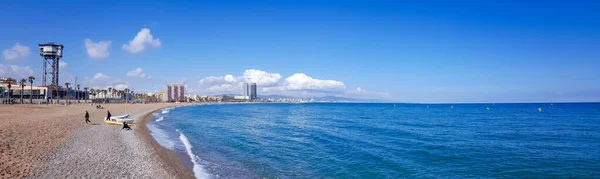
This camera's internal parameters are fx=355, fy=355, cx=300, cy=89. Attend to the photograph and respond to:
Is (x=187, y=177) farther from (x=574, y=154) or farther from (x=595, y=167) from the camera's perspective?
(x=574, y=154)

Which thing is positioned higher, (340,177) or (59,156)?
(59,156)

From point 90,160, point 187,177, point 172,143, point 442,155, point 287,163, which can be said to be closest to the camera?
point 187,177

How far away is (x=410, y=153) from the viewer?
75.0ft

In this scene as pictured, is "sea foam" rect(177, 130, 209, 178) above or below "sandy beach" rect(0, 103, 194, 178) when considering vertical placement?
below

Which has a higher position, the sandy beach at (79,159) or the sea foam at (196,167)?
the sandy beach at (79,159)

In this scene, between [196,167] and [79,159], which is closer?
[79,159]

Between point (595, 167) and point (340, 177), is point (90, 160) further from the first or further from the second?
point (595, 167)

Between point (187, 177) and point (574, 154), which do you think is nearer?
point (187, 177)

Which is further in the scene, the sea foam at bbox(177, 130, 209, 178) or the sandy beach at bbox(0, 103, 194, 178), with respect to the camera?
the sea foam at bbox(177, 130, 209, 178)

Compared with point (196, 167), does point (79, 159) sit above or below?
above

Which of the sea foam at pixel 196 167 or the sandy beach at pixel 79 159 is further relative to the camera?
the sea foam at pixel 196 167

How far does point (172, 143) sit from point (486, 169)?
2102cm

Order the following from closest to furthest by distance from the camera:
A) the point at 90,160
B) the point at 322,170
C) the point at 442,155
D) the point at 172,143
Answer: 1. the point at 90,160
2. the point at 322,170
3. the point at 442,155
4. the point at 172,143

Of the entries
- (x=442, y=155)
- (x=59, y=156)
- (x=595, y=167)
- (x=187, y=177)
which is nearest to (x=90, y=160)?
(x=59, y=156)
